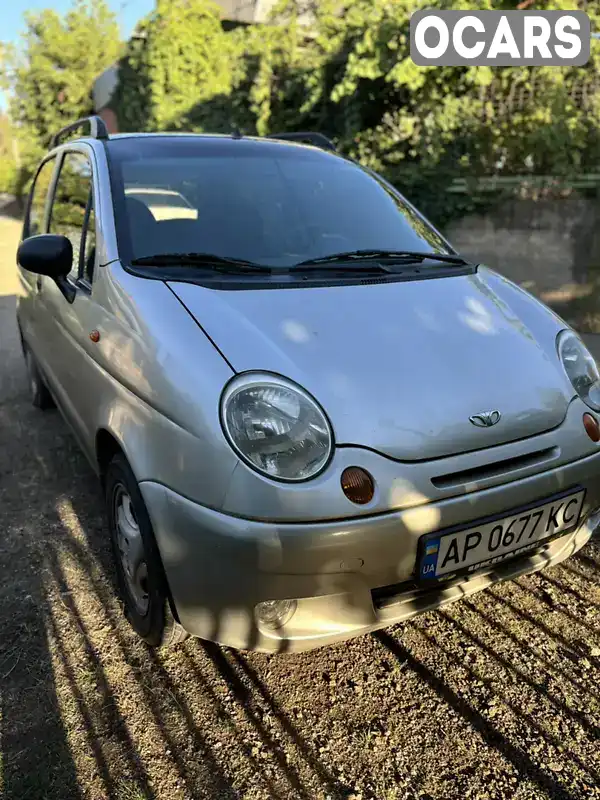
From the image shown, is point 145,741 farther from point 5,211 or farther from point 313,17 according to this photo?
point 5,211

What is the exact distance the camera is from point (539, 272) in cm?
636

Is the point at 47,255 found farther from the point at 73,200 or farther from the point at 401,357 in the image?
the point at 401,357

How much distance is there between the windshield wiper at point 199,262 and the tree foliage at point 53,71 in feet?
61.7

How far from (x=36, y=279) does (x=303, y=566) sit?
8.42 feet

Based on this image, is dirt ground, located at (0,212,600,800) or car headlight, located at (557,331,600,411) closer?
dirt ground, located at (0,212,600,800)

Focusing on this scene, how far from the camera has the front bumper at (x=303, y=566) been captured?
65.0 inches

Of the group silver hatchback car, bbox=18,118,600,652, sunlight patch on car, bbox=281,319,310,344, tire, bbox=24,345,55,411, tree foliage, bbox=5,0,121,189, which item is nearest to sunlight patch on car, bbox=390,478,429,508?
silver hatchback car, bbox=18,118,600,652

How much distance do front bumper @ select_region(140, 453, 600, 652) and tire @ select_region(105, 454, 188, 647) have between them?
10cm

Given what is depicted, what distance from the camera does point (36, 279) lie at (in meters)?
3.48

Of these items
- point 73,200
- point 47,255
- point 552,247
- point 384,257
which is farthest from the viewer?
point 552,247

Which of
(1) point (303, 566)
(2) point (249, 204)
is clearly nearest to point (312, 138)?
(2) point (249, 204)

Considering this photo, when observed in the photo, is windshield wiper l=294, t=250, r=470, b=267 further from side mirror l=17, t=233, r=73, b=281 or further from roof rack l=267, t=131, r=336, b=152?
roof rack l=267, t=131, r=336, b=152

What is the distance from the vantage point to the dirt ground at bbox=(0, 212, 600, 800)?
1750 mm

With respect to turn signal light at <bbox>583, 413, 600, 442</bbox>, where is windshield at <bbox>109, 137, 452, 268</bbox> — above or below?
above
